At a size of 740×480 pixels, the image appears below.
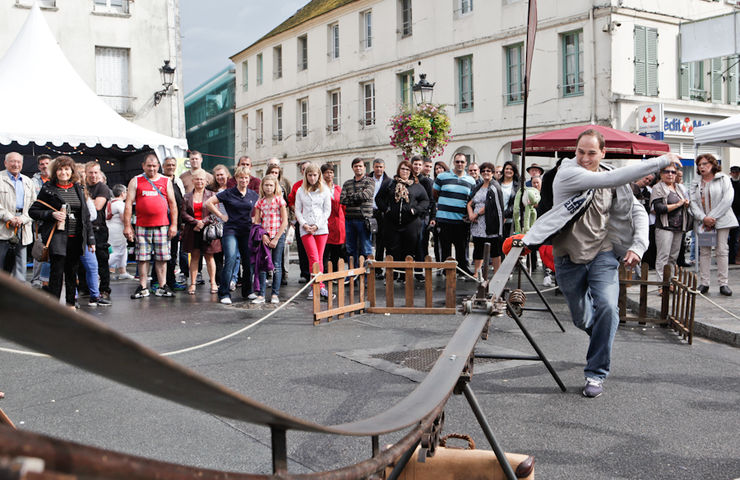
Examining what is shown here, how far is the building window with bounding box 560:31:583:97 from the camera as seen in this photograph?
24031mm

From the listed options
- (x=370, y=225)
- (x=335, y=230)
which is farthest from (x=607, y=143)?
(x=335, y=230)

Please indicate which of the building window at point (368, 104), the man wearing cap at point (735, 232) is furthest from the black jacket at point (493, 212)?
the building window at point (368, 104)

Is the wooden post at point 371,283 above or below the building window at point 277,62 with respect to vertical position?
below

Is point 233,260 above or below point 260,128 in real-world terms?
below

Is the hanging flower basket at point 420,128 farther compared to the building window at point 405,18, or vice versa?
the building window at point 405,18

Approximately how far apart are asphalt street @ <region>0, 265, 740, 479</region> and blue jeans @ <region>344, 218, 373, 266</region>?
149 inches

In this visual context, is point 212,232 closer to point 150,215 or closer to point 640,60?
point 150,215

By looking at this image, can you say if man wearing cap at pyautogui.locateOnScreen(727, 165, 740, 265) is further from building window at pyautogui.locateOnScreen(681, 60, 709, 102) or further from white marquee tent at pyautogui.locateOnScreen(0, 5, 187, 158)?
white marquee tent at pyautogui.locateOnScreen(0, 5, 187, 158)

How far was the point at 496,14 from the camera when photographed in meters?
26.5

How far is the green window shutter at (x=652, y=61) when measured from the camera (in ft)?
77.9

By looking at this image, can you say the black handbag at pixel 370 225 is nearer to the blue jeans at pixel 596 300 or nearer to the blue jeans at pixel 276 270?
the blue jeans at pixel 276 270

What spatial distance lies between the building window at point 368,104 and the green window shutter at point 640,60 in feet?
41.9

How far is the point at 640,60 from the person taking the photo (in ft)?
77.4

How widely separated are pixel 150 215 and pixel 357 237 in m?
3.50
